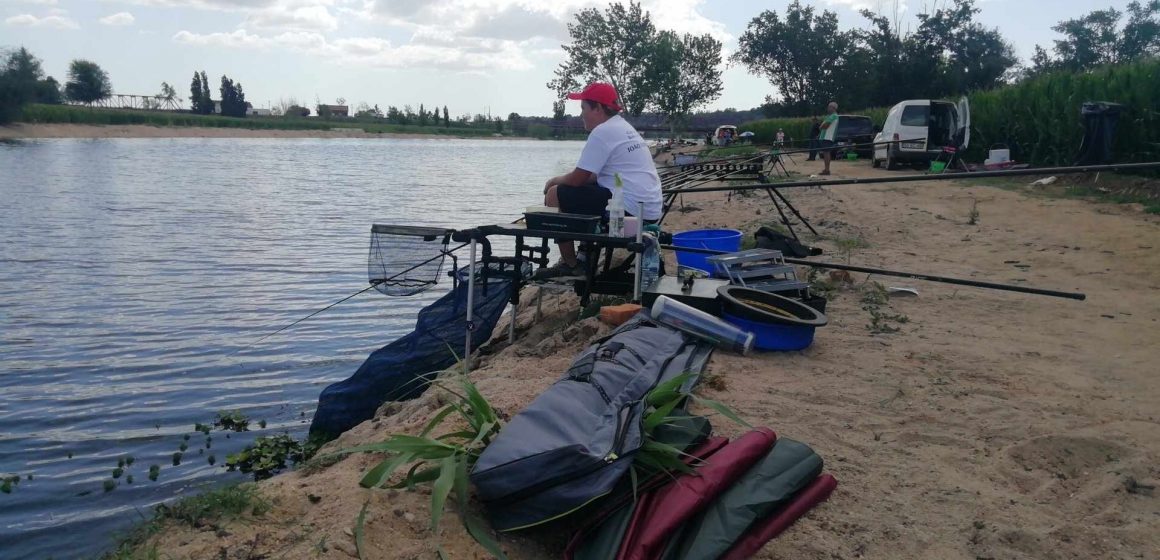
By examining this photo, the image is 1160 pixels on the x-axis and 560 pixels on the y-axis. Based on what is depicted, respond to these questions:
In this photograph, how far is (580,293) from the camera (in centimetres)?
551

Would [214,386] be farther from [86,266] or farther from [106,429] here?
[86,266]

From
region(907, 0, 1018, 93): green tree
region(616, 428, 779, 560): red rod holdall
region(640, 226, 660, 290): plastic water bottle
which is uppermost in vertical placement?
region(907, 0, 1018, 93): green tree

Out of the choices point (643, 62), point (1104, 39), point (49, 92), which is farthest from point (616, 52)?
point (49, 92)

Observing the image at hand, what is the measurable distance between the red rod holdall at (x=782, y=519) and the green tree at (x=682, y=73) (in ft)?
191

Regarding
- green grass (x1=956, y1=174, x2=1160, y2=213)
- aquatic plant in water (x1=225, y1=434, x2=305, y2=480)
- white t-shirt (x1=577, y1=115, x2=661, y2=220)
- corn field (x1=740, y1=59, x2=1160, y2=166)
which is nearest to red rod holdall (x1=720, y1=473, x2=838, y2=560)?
white t-shirt (x1=577, y1=115, x2=661, y2=220)

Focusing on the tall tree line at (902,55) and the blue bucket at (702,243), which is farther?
the tall tree line at (902,55)

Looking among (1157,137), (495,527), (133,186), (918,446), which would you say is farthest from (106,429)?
(133,186)

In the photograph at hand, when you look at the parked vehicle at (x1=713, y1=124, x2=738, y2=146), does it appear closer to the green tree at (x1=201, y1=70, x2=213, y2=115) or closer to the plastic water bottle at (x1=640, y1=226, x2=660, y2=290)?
the plastic water bottle at (x1=640, y1=226, x2=660, y2=290)

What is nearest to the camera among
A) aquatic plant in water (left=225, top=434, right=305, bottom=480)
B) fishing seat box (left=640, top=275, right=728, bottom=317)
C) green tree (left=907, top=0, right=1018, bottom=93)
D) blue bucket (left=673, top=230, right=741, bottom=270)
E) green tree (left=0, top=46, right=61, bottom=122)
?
aquatic plant in water (left=225, top=434, right=305, bottom=480)

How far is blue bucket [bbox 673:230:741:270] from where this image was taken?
6.60 meters

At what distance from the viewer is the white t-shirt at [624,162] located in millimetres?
5668

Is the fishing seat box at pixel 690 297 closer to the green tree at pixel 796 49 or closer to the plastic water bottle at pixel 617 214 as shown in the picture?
the plastic water bottle at pixel 617 214

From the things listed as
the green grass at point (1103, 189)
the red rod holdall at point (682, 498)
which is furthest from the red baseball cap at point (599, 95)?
the green grass at point (1103, 189)

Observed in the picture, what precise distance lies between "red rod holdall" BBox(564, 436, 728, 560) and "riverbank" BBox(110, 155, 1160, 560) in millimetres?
122
